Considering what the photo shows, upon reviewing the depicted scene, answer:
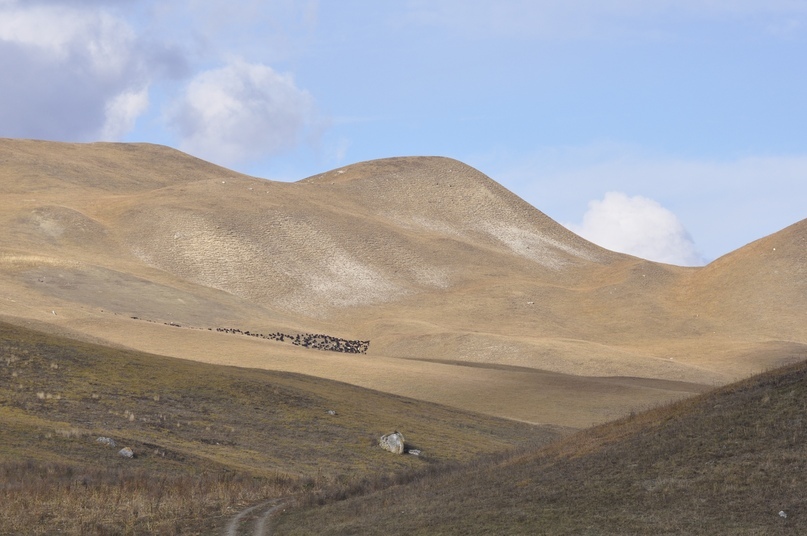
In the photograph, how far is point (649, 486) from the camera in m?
20.0

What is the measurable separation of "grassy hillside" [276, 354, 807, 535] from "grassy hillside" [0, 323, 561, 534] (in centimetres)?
428

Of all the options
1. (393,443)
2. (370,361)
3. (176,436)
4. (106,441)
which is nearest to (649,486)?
(106,441)

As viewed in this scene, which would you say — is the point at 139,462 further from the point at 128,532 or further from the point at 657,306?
the point at 657,306

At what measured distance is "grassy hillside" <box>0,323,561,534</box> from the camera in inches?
953

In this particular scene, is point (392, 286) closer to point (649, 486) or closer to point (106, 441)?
point (106, 441)

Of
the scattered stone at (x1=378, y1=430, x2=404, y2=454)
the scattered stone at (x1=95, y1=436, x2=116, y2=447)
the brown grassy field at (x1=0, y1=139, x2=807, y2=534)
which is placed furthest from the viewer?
the scattered stone at (x1=378, y1=430, x2=404, y2=454)

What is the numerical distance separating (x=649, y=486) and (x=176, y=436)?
24.8m

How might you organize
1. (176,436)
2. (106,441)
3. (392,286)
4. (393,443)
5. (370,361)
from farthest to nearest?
1. (392,286)
2. (370,361)
3. (393,443)
4. (176,436)
5. (106,441)

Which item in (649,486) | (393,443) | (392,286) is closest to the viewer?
(649,486)

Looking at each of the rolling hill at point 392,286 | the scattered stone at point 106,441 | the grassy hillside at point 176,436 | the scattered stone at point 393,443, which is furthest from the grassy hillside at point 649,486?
the rolling hill at point 392,286

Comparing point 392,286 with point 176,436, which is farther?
point 392,286

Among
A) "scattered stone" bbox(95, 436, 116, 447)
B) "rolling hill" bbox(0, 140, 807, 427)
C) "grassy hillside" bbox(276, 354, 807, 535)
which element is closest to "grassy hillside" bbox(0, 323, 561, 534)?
"scattered stone" bbox(95, 436, 116, 447)

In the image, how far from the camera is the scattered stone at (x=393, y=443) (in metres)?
44.5

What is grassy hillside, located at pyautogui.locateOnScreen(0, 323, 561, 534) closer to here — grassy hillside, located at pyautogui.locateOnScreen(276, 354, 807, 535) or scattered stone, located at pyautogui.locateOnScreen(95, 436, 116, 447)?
scattered stone, located at pyautogui.locateOnScreen(95, 436, 116, 447)
